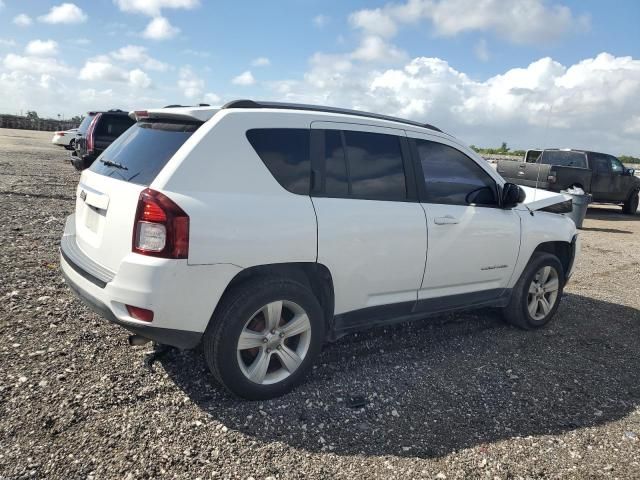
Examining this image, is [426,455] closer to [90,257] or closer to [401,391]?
[401,391]

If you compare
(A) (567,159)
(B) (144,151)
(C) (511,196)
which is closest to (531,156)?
(A) (567,159)

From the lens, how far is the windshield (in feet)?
49.0

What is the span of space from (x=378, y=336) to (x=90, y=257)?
2.56 meters

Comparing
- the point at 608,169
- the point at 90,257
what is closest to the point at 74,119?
the point at 608,169

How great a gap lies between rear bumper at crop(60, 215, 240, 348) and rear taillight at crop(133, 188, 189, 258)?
55 mm

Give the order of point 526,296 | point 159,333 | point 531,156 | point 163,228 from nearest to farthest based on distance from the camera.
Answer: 1. point 163,228
2. point 159,333
3. point 526,296
4. point 531,156

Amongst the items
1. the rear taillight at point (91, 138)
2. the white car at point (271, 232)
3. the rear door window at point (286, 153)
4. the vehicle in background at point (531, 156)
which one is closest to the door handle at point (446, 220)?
the white car at point (271, 232)

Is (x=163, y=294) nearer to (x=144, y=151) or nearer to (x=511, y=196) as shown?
(x=144, y=151)

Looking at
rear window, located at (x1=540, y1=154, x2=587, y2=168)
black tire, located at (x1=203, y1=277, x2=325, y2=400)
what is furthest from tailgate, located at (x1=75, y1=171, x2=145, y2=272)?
rear window, located at (x1=540, y1=154, x2=587, y2=168)

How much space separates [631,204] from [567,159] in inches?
138

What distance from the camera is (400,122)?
4.18 meters

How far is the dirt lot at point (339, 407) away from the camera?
2.77 m

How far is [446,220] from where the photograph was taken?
4.04m

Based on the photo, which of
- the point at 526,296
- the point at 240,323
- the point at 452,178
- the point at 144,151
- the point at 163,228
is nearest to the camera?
the point at 163,228
